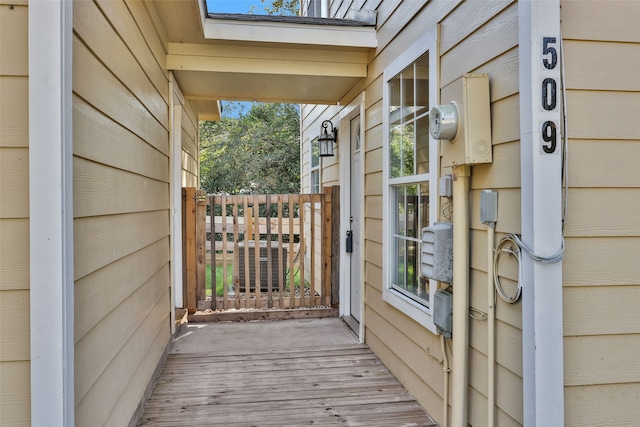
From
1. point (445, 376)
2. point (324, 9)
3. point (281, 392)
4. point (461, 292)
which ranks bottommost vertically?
point (281, 392)

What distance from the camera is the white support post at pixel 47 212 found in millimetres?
1244

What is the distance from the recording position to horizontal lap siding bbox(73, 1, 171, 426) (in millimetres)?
1509

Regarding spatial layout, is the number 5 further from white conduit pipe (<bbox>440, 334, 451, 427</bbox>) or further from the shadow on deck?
the shadow on deck

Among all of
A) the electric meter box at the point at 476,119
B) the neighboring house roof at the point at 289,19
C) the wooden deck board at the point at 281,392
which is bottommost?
the wooden deck board at the point at 281,392

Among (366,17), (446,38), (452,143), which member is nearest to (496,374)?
(452,143)

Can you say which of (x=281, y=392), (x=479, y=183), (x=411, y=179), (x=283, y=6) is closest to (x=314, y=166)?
(x=411, y=179)

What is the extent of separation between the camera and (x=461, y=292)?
192 centimetres

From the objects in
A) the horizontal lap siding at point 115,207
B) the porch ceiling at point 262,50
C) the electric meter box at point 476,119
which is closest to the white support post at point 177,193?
the porch ceiling at point 262,50

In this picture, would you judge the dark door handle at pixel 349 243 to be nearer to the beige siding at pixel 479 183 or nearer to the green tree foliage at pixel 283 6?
the beige siding at pixel 479 183

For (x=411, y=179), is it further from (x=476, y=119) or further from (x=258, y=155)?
(x=258, y=155)

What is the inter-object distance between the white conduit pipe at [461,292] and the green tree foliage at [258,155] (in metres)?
9.63

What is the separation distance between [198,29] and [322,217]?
2.21m

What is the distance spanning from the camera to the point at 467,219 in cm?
195

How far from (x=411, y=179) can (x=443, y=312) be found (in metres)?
0.92
